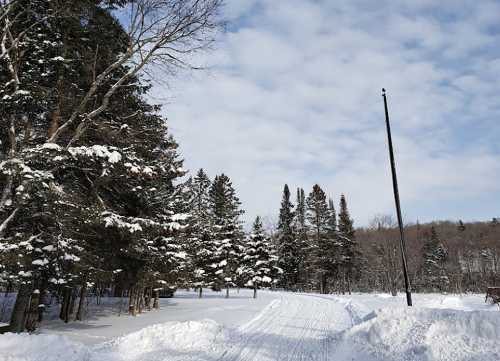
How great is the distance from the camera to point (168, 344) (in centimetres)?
963

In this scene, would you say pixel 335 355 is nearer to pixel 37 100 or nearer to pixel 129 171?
pixel 129 171

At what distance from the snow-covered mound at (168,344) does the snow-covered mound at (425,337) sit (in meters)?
3.42

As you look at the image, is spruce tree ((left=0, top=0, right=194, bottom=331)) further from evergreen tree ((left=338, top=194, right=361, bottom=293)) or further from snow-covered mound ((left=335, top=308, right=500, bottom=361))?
evergreen tree ((left=338, top=194, right=361, bottom=293))

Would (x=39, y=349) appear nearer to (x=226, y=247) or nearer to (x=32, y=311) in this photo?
(x=32, y=311)

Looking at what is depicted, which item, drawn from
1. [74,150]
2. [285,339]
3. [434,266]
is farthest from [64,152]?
[434,266]

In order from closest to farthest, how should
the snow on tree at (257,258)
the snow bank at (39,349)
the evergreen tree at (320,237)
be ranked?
the snow bank at (39,349) → the snow on tree at (257,258) → the evergreen tree at (320,237)

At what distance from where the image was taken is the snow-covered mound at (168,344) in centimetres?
849

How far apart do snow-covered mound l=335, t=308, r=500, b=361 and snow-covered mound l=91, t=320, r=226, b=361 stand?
3.42 m

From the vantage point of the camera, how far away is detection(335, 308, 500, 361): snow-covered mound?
25.1 feet

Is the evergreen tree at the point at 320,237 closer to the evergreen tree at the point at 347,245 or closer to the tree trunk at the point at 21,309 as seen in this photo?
the evergreen tree at the point at 347,245

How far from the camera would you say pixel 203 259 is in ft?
130

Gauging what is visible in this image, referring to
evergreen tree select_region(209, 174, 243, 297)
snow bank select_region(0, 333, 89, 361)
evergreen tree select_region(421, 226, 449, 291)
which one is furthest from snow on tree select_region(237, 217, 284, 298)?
evergreen tree select_region(421, 226, 449, 291)

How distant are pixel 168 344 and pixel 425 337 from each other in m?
6.35

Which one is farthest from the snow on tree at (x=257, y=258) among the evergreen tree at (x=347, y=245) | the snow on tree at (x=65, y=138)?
the snow on tree at (x=65, y=138)
